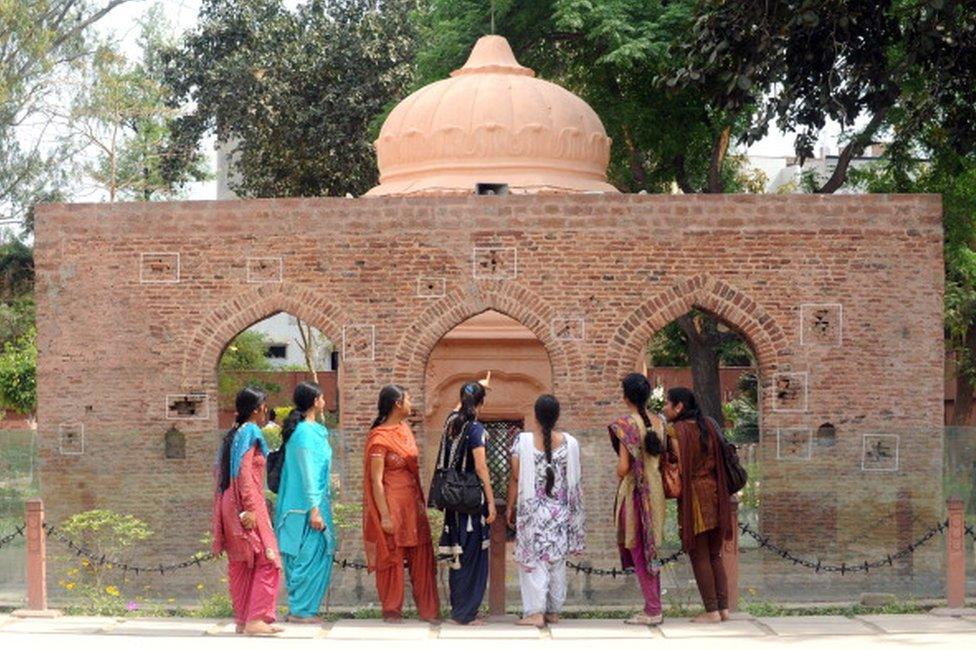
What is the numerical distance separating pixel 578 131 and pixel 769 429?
16.2ft

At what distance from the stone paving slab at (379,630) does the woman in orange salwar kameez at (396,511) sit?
16 cm

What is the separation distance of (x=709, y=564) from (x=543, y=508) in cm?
107

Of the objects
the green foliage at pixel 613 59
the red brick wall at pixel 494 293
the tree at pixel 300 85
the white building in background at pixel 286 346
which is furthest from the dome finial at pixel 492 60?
the white building in background at pixel 286 346

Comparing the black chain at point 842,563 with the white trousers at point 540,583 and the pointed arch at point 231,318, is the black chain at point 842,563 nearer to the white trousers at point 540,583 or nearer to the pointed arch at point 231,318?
the white trousers at point 540,583

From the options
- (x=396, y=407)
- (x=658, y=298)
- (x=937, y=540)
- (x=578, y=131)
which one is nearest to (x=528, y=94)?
(x=578, y=131)

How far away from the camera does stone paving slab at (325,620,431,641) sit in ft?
35.9

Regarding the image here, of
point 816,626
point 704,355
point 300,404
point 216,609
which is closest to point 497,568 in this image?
point 300,404

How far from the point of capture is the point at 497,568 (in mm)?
12023

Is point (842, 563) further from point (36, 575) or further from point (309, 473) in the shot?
point (36, 575)

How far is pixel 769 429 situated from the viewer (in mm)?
16375

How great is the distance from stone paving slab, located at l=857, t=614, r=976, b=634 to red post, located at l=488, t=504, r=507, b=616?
2.28 metres

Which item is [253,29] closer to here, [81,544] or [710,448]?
[81,544]

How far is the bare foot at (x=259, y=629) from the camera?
10.9m

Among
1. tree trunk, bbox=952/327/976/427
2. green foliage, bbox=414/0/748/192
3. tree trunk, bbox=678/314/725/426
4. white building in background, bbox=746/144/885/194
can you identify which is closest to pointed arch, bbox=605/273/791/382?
green foliage, bbox=414/0/748/192
